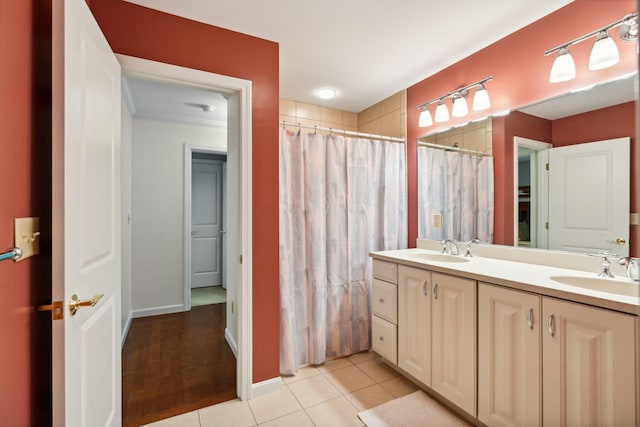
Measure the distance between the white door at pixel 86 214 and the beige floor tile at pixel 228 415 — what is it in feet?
1.60

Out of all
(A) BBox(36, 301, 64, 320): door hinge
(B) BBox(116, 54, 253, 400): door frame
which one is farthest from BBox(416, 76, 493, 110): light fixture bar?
(A) BBox(36, 301, 64, 320): door hinge

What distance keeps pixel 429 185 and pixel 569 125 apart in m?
1.07

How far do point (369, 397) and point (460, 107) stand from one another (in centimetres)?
223

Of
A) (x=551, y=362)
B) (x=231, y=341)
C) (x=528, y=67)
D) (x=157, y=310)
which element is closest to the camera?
(x=551, y=362)

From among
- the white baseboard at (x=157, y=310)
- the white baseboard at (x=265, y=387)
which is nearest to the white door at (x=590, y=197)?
the white baseboard at (x=265, y=387)

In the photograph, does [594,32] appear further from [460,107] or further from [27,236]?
[27,236]

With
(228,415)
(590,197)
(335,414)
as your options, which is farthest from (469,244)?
(228,415)

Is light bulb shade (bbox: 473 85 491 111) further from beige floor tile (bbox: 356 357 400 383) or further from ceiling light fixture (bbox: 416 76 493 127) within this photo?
beige floor tile (bbox: 356 357 400 383)

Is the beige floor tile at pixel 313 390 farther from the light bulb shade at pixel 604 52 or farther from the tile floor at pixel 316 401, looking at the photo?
the light bulb shade at pixel 604 52

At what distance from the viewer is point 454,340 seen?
1720 mm

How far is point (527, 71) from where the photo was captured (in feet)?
6.19

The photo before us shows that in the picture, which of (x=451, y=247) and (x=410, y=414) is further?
(x=451, y=247)

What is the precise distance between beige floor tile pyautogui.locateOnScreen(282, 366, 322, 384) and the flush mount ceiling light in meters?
2.53

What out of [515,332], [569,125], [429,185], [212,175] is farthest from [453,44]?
[212,175]
